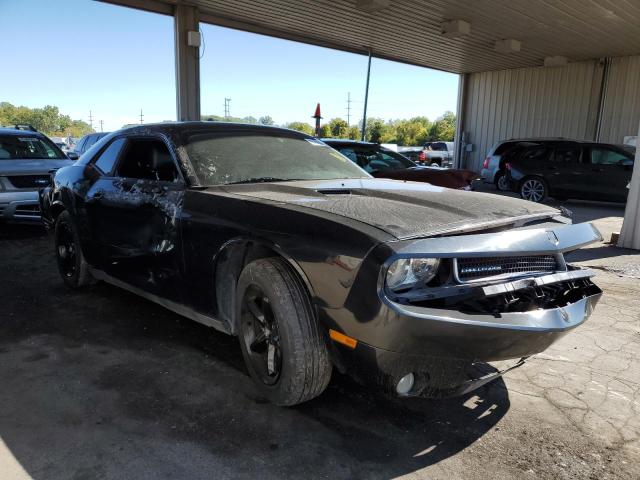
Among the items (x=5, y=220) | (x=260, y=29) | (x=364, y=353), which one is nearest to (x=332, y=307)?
(x=364, y=353)

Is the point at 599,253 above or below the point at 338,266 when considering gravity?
below

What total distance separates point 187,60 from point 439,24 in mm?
6454

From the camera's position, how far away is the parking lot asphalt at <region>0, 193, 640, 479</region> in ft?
7.14

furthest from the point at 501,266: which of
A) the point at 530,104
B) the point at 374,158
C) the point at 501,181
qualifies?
the point at 530,104

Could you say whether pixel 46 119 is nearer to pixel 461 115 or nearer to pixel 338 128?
pixel 338 128

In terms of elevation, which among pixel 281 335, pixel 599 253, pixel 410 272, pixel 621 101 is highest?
pixel 621 101

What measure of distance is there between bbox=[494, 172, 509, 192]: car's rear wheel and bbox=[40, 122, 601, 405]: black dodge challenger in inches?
442

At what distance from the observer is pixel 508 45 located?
14484mm

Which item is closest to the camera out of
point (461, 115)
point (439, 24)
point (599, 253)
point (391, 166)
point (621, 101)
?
point (599, 253)

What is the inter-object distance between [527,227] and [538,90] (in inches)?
694

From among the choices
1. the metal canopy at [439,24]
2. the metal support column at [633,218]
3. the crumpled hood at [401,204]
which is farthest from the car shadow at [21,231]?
the metal support column at [633,218]

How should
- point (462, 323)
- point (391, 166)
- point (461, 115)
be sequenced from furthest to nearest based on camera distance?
point (461, 115)
point (391, 166)
point (462, 323)

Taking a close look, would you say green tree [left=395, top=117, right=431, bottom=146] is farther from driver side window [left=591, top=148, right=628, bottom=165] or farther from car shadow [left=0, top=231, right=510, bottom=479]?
car shadow [left=0, top=231, right=510, bottom=479]

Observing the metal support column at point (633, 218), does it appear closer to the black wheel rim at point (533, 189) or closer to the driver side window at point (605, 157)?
the driver side window at point (605, 157)
